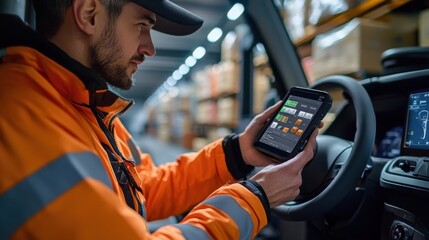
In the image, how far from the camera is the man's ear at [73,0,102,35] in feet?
3.14

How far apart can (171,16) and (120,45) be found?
0.17 meters

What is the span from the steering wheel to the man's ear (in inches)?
29.4

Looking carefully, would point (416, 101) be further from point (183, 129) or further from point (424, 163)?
point (183, 129)

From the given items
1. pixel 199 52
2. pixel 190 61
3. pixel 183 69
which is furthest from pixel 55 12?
pixel 183 69

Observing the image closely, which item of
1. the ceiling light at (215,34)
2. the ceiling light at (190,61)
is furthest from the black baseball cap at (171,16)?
the ceiling light at (190,61)

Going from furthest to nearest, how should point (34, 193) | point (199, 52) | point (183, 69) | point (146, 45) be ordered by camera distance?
point (183, 69)
point (199, 52)
point (146, 45)
point (34, 193)

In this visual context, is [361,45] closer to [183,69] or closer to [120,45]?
[120,45]

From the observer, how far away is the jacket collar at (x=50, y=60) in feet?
2.69

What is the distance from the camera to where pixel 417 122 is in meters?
1.03

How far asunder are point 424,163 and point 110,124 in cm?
88

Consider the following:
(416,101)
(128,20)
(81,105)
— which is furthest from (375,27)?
(81,105)

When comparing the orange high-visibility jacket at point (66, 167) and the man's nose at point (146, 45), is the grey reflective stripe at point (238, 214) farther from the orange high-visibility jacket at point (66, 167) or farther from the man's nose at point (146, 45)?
the man's nose at point (146, 45)

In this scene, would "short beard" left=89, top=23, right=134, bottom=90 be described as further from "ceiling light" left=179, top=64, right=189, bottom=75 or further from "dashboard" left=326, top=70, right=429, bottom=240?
"ceiling light" left=179, top=64, right=189, bottom=75

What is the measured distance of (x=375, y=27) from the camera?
2111mm
